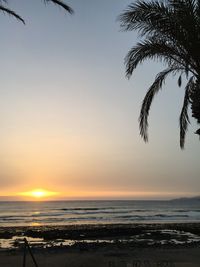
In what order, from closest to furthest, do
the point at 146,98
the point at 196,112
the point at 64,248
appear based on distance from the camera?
the point at 196,112 → the point at 146,98 → the point at 64,248

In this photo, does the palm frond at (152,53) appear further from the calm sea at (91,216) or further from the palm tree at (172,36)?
the calm sea at (91,216)

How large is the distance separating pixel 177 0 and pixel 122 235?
25.9 metres

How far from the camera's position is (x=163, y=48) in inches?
383

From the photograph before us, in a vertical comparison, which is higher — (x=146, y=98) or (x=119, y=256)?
(x=146, y=98)

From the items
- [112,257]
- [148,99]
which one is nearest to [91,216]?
[112,257]

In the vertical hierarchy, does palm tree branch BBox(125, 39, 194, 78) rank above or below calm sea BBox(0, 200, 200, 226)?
above

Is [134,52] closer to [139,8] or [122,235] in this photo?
[139,8]

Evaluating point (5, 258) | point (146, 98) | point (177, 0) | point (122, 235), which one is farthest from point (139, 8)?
point (122, 235)

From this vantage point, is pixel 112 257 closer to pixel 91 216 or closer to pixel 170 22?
pixel 170 22

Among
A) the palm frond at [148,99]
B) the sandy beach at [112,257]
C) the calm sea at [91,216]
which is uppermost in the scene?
the palm frond at [148,99]

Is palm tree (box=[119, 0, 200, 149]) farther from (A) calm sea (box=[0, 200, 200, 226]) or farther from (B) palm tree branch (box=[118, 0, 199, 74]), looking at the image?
(A) calm sea (box=[0, 200, 200, 226])

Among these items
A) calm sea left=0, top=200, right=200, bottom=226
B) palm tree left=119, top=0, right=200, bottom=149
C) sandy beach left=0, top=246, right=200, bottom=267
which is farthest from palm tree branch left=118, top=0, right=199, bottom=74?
calm sea left=0, top=200, right=200, bottom=226

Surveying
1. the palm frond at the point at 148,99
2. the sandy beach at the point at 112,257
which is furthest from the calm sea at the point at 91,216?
the palm frond at the point at 148,99

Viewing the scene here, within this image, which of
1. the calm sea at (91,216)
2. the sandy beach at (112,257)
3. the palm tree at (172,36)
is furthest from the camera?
the calm sea at (91,216)
